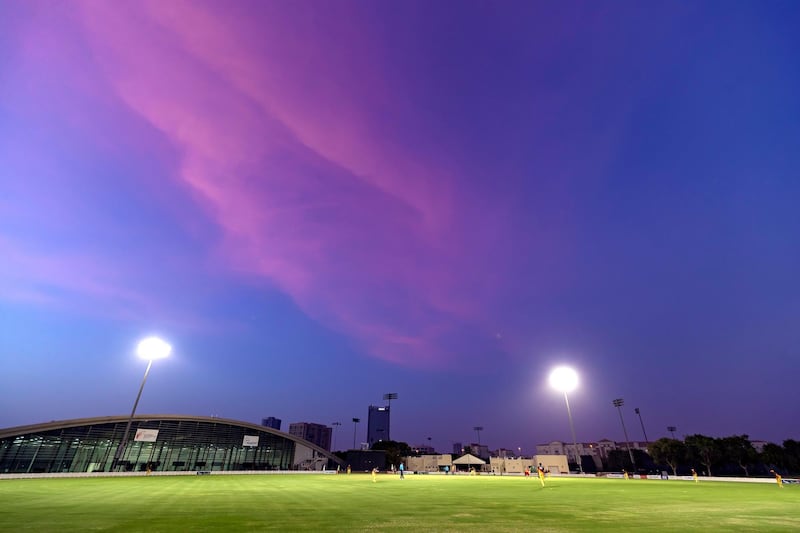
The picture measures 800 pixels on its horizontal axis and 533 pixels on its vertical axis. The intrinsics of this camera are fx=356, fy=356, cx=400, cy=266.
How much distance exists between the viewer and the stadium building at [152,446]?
58844 mm

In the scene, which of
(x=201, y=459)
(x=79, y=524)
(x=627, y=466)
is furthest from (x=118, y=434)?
(x=627, y=466)

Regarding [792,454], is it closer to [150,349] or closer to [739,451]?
[739,451]

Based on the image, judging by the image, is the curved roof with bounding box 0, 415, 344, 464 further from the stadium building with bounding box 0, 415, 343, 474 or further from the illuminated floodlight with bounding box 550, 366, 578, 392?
the illuminated floodlight with bounding box 550, 366, 578, 392

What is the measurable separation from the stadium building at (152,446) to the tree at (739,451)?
4017 inches

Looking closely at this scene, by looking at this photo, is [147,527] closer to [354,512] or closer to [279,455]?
[354,512]

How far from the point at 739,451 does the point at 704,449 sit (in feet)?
22.2

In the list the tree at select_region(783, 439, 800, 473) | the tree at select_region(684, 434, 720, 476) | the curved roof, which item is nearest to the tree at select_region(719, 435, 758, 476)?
the tree at select_region(684, 434, 720, 476)

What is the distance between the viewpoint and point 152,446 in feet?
230

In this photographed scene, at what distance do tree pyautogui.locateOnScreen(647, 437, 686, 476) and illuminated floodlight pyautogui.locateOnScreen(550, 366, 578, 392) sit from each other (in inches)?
2334

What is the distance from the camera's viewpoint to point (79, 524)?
11.5m

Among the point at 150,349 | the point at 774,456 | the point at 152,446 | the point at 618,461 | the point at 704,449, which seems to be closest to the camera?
the point at 150,349

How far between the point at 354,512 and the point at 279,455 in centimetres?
8481

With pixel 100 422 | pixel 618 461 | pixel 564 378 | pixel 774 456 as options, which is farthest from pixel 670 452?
pixel 100 422

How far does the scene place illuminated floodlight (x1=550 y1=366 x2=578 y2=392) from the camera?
55.7m
